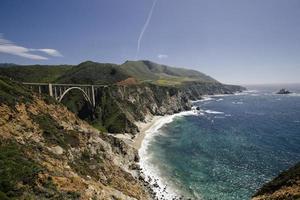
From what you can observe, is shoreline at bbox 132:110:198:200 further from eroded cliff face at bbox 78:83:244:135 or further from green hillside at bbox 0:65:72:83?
green hillside at bbox 0:65:72:83

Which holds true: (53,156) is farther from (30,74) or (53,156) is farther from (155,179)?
(30,74)

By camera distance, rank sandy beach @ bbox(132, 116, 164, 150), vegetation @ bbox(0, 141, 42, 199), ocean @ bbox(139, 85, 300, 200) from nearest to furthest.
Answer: vegetation @ bbox(0, 141, 42, 199)
ocean @ bbox(139, 85, 300, 200)
sandy beach @ bbox(132, 116, 164, 150)

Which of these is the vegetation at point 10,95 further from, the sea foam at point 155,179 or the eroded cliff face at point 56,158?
the sea foam at point 155,179

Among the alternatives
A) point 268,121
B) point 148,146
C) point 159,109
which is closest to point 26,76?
point 159,109

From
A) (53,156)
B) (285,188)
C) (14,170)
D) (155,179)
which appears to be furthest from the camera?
(155,179)

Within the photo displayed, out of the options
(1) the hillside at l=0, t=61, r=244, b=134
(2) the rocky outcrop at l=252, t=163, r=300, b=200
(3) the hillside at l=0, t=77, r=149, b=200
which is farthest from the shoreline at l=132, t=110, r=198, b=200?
(2) the rocky outcrop at l=252, t=163, r=300, b=200

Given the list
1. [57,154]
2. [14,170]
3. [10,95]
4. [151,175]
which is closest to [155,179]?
[151,175]

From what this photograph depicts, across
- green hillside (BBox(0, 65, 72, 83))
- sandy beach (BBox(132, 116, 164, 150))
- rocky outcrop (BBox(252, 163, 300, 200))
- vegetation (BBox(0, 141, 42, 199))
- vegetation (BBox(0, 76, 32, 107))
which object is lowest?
sandy beach (BBox(132, 116, 164, 150))
